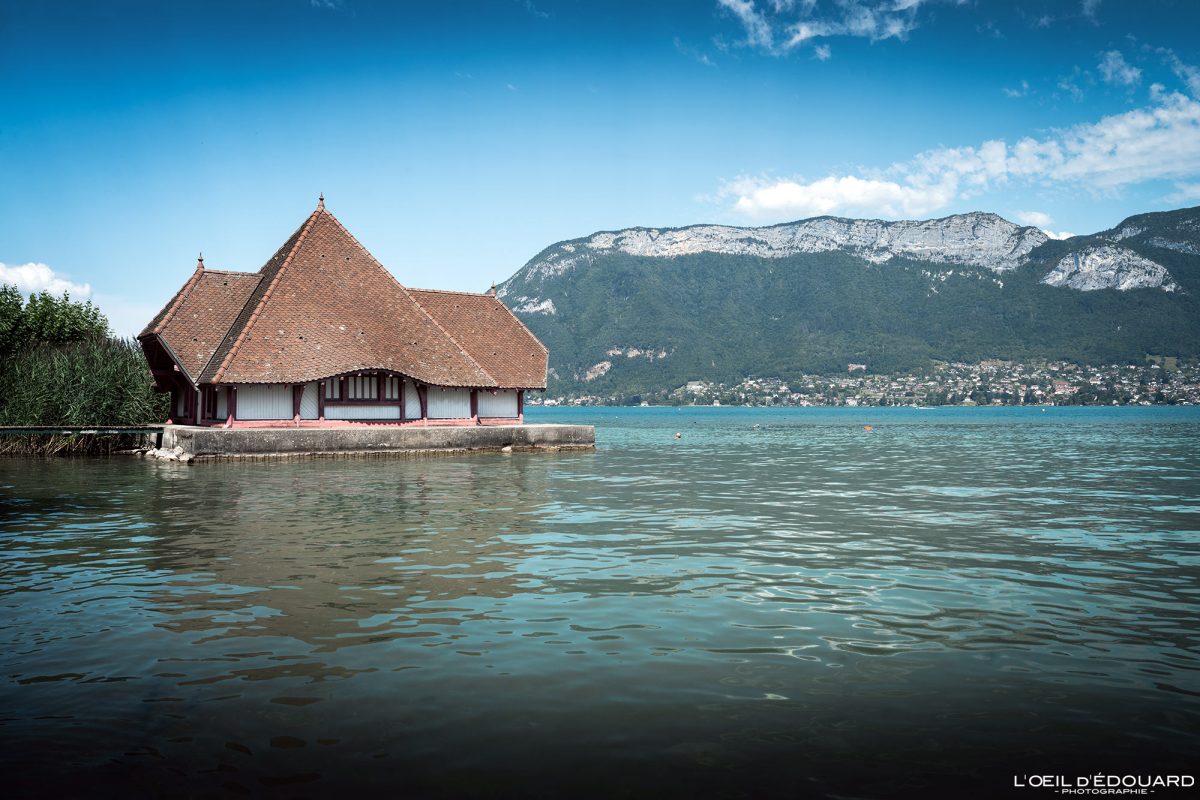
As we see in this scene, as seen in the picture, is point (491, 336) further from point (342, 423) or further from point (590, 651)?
point (590, 651)

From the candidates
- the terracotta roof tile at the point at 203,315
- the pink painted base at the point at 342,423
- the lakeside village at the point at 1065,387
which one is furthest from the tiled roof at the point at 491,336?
the lakeside village at the point at 1065,387

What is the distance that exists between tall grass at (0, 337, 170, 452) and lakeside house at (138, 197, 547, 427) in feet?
4.52

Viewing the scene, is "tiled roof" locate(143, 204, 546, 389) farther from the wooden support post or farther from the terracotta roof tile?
the wooden support post

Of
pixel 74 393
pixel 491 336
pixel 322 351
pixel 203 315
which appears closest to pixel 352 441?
pixel 322 351

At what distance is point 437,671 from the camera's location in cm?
744

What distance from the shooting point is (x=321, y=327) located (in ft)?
127

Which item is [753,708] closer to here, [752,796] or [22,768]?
[752,796]

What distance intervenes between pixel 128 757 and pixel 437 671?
96.8 inches

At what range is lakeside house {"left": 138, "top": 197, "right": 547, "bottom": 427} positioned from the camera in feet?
121

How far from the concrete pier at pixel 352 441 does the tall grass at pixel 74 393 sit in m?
5.18

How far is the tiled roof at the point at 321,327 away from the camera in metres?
36.8

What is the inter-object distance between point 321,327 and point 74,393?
12.2m

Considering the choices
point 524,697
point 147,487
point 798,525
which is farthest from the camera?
point 147,487

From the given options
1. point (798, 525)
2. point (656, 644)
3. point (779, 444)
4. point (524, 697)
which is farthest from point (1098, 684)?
point (779, 444)
